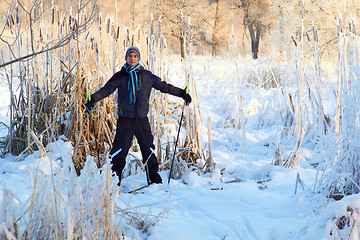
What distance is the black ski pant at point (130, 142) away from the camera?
293cm

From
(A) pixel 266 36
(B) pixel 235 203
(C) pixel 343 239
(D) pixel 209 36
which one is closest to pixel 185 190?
(B) pixel 235 203

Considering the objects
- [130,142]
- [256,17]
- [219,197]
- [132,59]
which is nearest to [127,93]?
[132,59]

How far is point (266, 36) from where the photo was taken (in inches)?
964

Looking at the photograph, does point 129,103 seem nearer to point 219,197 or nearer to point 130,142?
point 130,142

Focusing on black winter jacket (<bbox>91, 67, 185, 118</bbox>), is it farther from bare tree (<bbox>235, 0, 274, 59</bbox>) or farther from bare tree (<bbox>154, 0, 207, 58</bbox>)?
bare tree (<bbox>235, 0, 274, 59</bbox>)

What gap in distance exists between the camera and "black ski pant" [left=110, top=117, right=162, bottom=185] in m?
2.93

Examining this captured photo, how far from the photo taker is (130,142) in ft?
9.84

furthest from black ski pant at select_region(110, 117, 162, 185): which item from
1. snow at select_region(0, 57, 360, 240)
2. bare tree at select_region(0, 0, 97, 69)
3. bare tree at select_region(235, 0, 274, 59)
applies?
bare tree at select_region(235, 0, 274, 59)

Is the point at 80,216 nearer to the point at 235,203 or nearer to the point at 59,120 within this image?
the point at 235,203

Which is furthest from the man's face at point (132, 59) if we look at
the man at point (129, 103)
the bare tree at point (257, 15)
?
the bare tree at point (257, 15)

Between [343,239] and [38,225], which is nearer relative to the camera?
[38,225]

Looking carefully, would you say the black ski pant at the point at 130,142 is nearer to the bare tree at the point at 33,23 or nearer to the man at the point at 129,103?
the man at the point at 129,103

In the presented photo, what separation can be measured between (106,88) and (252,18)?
67.0 ft

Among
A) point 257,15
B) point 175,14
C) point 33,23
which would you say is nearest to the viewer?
point 33,23
